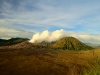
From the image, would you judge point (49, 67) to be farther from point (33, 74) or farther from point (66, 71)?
point (33, 74)

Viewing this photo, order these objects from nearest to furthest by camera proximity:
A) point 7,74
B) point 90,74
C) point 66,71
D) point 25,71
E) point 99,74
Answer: point 99,74, point 90,74, point 7,74, point 25,71, point 66,71

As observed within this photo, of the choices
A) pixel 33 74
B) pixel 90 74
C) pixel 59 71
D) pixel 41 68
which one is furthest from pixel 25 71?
pixel 90 74

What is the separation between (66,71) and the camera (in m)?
30.8

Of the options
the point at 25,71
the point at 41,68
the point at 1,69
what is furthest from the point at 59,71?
the point at 1,69

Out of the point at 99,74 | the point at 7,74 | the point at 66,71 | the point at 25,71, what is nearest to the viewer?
the point at 99,74

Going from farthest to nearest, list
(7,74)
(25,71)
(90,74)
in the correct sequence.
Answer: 1. (25,71)
2. (7,74)
3. (90,74)

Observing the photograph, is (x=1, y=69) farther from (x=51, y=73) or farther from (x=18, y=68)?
(x=51, y=73)

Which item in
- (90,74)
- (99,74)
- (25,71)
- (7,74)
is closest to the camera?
(99,74)

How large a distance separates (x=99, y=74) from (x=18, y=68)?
83.3 feet

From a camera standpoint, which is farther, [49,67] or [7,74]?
[49,67]

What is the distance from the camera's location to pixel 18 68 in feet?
99.5

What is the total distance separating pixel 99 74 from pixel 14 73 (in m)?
22.7

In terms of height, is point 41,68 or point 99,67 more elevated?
point 99,67

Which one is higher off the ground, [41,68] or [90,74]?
[90,74]
